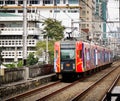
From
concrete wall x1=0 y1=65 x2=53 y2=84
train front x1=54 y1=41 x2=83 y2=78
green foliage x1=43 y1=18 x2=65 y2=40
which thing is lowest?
concrete wall x1=0 y1=65 x2=53 y2=84

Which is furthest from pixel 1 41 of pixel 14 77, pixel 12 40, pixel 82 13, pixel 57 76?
pixel 14 77

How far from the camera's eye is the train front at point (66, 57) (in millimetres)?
29953

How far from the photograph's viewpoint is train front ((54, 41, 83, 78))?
29953 millimetres

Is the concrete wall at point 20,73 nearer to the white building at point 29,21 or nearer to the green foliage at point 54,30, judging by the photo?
the green foliage at point 54,30

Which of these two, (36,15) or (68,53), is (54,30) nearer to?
(68,53)

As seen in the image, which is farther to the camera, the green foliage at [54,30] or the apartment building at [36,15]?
the apartment building at [36,15]

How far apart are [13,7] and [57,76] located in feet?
274

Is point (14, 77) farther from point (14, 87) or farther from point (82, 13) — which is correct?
A: point (82, 13)

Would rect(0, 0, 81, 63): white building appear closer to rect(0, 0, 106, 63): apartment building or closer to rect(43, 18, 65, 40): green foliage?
rect(0, 0, 106, 63): apartment building

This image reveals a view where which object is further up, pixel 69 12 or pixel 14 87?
pixel 69 12

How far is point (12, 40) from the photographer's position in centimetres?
9888

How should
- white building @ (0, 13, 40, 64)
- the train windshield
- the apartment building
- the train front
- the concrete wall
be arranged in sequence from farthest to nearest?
the apartment building
white building @ (0, 13, 40, 64)
the train windshield
the train front
the concrete wall

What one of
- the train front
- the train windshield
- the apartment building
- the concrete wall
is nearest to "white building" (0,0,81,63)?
the apartment building

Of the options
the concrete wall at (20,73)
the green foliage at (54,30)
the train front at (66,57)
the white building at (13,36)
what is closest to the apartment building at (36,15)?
the white building at (13,36)
